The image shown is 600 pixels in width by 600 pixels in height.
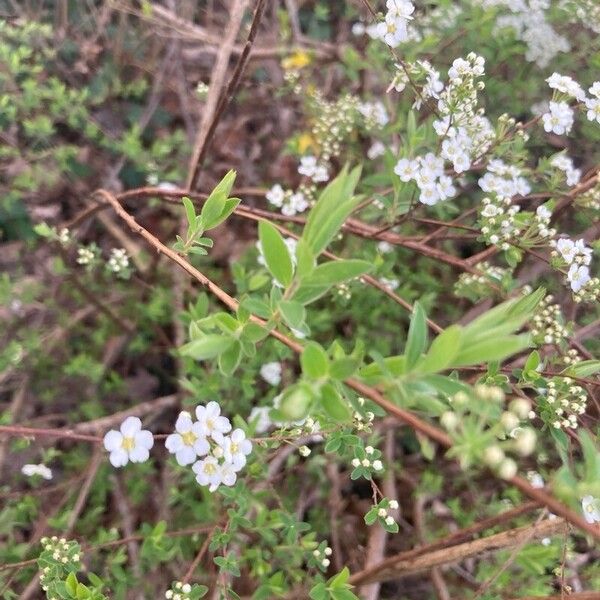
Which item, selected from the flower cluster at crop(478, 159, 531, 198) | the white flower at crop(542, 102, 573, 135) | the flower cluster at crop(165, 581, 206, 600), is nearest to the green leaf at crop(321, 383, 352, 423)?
the flower cluster at crop(165, 581, 206, 600)

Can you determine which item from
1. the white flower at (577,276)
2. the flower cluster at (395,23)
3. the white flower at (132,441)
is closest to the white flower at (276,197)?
the flower cluster at (395,23)

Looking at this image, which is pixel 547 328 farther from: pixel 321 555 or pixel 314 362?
pixel 314 362

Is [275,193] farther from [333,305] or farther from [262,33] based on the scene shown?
[262,33]

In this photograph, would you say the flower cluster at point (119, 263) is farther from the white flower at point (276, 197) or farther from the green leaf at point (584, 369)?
the green leaf at point (584, 369)

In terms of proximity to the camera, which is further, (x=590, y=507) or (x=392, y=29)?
(x=392, y=29)

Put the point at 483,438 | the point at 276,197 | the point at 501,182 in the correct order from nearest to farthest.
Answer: the point at 483,438
the point at 501,182
the point at 276,197

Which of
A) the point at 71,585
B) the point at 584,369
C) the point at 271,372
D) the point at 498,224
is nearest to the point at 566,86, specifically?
the point at 498,224

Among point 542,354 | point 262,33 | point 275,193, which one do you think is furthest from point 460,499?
point 262,33
